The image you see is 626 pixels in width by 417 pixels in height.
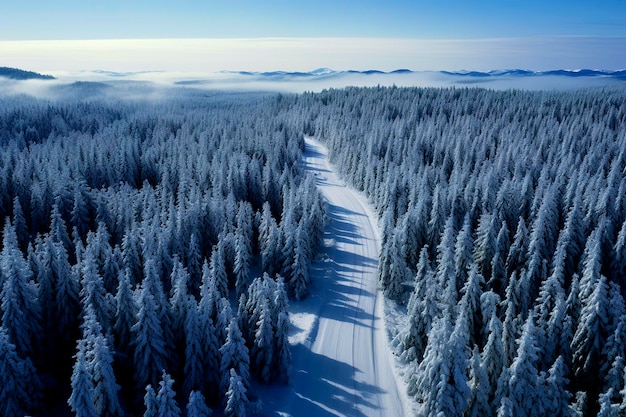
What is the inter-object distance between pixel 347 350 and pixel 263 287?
1071 cm

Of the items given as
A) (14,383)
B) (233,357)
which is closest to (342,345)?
(233,357)

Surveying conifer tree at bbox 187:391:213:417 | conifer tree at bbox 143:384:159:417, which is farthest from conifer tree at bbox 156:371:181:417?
conifer tree at bbox 187:391:213:417

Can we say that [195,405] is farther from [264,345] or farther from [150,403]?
[264,345]

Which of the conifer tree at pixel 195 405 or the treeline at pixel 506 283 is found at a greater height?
the treeline at pixel 506 283

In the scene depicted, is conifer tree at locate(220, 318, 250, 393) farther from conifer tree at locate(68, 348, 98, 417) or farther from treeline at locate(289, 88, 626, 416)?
treeline at locate(289, 88, 626, 416)

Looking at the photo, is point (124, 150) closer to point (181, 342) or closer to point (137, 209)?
point (137, 209)

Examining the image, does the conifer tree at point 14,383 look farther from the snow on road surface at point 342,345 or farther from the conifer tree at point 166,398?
the snow on road surface at point 342,345

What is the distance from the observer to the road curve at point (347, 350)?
105ft

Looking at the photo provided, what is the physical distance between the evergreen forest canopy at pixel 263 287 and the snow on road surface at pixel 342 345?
2019mm

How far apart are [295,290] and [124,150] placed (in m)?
66.7

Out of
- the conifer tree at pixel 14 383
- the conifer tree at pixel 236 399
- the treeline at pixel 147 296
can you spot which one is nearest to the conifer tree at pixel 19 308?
the treeline at pixel 147 296

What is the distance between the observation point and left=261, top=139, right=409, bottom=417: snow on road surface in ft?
105

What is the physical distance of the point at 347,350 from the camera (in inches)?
1524

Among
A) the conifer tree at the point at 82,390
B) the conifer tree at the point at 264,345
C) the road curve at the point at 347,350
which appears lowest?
the road curve at the point at 347,350
